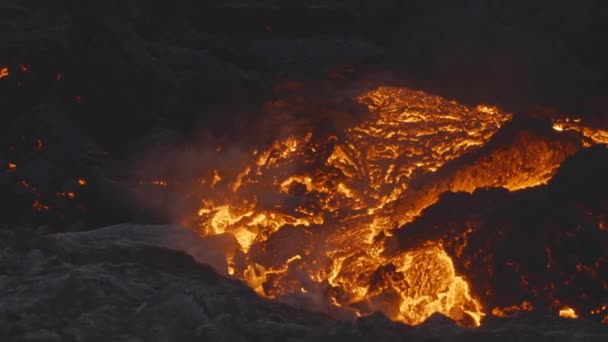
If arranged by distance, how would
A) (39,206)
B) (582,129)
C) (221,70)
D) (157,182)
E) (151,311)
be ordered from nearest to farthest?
(151,311), (39,206), (157,182), (582,129), (221,70)

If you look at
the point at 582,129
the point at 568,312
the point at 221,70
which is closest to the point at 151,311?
the point at 568,312

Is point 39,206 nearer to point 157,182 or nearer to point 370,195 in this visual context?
point 157,182

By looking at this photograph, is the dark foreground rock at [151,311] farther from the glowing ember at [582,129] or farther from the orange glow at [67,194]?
the glowing ember at [582,129]

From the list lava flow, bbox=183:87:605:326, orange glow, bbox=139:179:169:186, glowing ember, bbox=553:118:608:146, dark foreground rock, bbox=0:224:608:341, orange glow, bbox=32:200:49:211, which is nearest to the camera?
dark foreground rock, bbox=0:224:608:341

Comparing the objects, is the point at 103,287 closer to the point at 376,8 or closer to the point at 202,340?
the point at 202,340

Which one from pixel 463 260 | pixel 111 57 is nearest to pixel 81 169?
pixel 111 57

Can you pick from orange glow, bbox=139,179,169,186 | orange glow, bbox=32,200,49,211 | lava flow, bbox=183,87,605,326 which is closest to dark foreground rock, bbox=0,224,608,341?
lava flow, bbox=183,87,605,326

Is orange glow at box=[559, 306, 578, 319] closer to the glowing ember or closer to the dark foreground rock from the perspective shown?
the dark foreground rock

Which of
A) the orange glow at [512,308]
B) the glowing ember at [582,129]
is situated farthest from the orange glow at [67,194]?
the glowing ember at [582,129]
